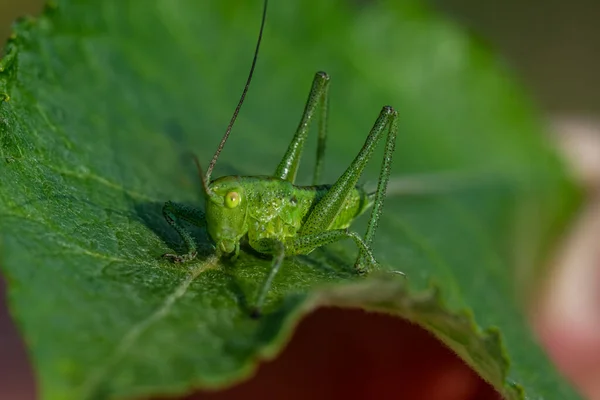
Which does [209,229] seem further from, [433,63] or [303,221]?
[433,63]

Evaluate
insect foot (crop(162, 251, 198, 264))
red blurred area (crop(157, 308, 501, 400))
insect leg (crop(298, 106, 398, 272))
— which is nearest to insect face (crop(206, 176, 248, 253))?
insect foot (crop(162, 251, 198, 264))

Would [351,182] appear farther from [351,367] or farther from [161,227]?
[351,367]

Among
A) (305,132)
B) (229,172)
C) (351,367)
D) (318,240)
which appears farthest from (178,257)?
(351,367)

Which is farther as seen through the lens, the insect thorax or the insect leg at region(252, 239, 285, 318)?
the insect thorax

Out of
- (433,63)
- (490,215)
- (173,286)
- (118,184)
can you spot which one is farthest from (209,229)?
(433,63)

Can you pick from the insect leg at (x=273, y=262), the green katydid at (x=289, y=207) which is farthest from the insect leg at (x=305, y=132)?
the insect leg at (x=273, y=262)

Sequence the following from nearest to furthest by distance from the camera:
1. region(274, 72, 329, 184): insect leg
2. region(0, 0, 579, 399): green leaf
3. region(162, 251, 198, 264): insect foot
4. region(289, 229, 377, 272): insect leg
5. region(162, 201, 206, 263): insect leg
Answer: region(0, 0, 579, 399): green leaf, region(162, 251, 198, 264): insect foot, region(162, 201, 206, 263): insect leg, region(289, 229, 377, 272): insect leg, region(274, 72, 329, 184): insect leg

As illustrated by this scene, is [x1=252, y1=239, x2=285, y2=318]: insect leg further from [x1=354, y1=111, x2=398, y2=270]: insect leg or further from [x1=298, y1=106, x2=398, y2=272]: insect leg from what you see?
[x1=354, y1=111, x2=398, y2=270]: insect leg
